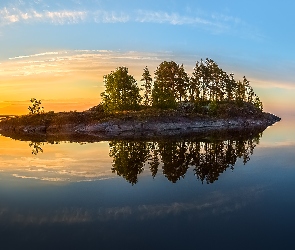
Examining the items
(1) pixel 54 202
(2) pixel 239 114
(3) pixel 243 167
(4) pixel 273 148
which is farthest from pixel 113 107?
(1) pixel 54 202

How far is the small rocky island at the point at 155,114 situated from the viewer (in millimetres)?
98375

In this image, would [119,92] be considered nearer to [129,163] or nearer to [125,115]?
[125,115]

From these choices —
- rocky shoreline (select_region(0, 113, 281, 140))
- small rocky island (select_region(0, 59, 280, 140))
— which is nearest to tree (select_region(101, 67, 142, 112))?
small rocky island (select_region(0, 59, 280, 140))

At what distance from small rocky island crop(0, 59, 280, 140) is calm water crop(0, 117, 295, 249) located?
40.1 metres

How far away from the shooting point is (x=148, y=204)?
72.3ft

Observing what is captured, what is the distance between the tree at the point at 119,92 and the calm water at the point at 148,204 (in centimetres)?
8166

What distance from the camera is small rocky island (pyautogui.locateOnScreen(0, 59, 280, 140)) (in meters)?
98.4

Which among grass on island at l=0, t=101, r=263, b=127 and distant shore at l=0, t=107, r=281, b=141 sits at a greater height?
grass on island at l=0, t=101, r=263, b=127

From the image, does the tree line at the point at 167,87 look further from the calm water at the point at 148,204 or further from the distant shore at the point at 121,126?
the calm water at the point at 148,204

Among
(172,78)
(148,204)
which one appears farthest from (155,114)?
(148,204)

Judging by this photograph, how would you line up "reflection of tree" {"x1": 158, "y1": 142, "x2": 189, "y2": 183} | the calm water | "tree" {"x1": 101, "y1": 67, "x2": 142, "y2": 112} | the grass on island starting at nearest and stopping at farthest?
the calm water → "reflection of tree" {"x1": 158, "y1": 142, "x2": 189, "y2": 183} → the grass on island → "tree" {"x1": 101, "y1": 67, "x2": 142, "y2": 112}

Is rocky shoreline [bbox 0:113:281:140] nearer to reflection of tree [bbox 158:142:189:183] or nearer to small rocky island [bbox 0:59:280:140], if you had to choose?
small rocky island [bbox 0:59:280:140]

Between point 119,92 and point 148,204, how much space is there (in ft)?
336

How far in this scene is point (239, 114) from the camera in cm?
13625
